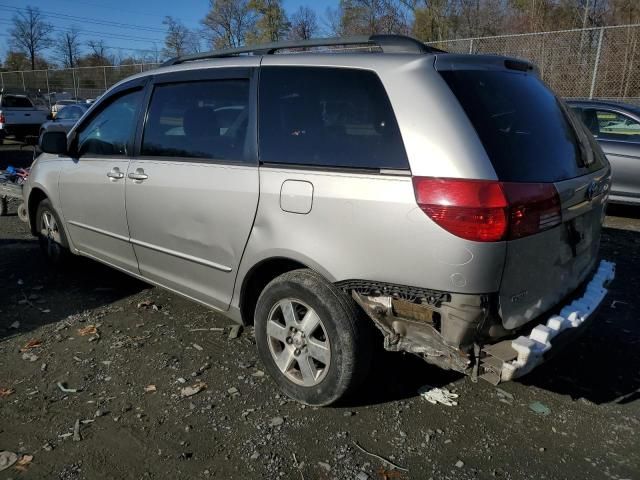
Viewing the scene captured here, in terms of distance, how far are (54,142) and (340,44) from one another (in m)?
2.84

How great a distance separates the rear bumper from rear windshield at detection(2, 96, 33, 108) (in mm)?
20966

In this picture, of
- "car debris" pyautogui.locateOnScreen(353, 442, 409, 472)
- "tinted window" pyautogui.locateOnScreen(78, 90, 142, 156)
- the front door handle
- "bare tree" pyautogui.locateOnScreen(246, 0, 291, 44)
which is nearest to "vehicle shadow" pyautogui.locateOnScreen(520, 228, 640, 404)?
"car debris" pyautogui.locateOnScreen(353, 442, 409, 472)

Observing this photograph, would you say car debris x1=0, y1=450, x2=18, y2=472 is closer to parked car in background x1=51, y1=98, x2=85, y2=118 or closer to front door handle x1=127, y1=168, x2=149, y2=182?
front door handle x1=127, y1=168, x2=149, y2=182

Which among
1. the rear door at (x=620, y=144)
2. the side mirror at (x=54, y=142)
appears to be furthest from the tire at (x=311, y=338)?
the rear door at (x=620, y=144)

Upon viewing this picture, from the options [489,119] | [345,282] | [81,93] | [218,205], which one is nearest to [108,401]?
[218,205]

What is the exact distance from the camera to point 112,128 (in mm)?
4254

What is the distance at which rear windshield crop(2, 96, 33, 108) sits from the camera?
61.6ft

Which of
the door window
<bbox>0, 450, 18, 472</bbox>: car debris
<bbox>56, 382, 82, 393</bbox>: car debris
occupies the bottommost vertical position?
<bbox>0, 450, 18, 472</bbox>: car debris

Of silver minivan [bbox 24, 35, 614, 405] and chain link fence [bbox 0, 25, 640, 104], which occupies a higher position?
chain link fence [bbox 0, 25, 640, 104]

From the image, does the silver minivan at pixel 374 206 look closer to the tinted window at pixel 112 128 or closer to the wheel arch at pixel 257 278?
the wheel arch at pixel 257 278

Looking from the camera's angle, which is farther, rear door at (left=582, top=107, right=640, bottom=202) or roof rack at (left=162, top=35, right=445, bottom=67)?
rear door at (left=582, top=107, right=640, bottom=202)

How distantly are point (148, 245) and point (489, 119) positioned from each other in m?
2.57

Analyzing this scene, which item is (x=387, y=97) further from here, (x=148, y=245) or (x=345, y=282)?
(x=148, y=245)

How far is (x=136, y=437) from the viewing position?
2787mm
